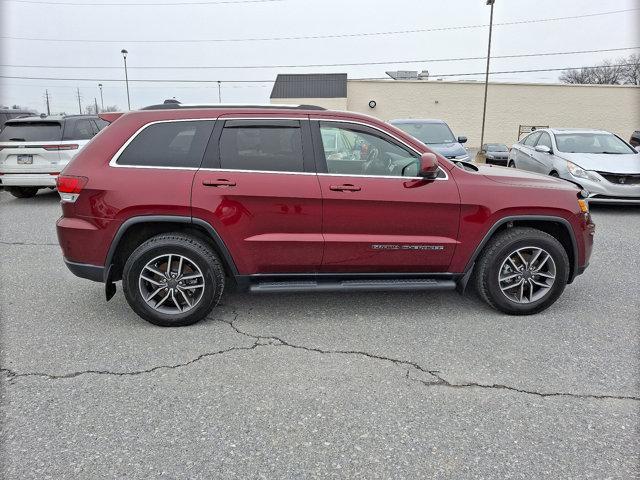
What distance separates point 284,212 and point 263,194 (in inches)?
8.8

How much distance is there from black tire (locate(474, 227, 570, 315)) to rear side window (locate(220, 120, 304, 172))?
71.2 inches

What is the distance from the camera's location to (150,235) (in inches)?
149

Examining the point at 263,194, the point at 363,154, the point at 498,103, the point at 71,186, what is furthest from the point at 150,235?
the point at 498,103

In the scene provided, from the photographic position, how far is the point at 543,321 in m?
3.87

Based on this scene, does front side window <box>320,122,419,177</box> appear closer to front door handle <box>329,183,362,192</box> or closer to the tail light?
front door handle <box>329,183,362,192</box>

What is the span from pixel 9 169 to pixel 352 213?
336 inches

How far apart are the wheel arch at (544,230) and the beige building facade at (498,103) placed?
33.4m

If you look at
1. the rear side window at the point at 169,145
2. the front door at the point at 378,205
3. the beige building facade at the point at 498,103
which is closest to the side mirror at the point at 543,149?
the front door at the point at 378,205

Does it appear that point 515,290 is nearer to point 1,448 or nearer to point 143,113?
point 143,113

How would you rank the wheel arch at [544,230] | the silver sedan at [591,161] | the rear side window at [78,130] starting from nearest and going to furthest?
the wheel arch at [544,230], the silver sedan at [591,161], the rear side window at [78,130]

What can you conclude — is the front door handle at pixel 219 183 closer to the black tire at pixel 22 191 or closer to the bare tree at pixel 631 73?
the black tire at pixel 22 191

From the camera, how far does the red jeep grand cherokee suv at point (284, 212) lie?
11.7ft

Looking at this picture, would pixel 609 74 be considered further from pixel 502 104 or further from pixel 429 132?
pixel 429 132

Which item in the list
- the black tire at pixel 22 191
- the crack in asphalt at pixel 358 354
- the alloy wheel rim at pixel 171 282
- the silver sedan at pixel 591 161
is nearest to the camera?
the crack in asphalt at pixel 358 354
